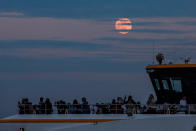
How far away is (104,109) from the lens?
20781mm

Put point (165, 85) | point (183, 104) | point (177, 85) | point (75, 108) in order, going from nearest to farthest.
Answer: point (183, 104) → point (177, 85) → point (165, 85) → point (75, 108)

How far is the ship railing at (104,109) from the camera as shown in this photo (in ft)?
64.4

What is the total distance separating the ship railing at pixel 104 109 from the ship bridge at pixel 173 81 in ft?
2.59

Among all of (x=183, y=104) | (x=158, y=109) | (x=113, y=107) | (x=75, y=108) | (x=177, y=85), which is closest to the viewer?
(x=183, y=104)

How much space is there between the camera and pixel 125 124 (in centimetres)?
1190

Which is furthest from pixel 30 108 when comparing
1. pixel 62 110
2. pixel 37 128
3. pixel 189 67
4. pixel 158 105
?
pixel 189 67

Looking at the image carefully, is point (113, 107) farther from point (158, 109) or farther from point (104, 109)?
point (158, 109)

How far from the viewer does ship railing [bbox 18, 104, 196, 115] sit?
19.6 meters

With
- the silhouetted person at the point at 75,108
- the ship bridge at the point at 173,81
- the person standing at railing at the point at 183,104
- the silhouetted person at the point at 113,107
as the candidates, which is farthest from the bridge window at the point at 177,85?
the silhouetted person at the point at 75,108

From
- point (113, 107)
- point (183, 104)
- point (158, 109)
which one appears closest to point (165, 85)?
point (158, 109)

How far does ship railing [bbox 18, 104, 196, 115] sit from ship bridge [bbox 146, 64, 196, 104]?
2.59 ft

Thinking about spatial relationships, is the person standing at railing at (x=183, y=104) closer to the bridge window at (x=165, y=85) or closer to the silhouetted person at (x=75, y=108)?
the bridge window at (x=165, y=85)

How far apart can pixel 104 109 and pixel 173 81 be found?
311cm

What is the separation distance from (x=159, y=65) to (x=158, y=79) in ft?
2.06
